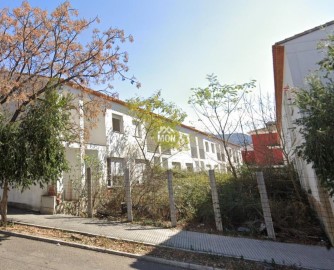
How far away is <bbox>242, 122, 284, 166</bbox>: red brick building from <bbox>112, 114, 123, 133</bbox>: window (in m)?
10.2

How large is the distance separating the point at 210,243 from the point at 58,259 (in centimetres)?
380

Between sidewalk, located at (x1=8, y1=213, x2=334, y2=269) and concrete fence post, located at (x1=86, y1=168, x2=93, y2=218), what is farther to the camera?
concrete fence post, located at (x1=86, y1=168, x2=93, y2=218)

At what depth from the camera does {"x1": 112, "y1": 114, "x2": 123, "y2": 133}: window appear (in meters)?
20.1

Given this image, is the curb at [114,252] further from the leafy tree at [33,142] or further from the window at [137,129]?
the window at [137,129]

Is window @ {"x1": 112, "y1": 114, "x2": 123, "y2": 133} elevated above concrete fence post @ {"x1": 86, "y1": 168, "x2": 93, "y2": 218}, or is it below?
above

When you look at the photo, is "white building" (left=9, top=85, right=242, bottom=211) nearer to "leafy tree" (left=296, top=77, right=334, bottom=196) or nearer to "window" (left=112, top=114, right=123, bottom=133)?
"window" (left=112, top=114, right=123, bottom=133)

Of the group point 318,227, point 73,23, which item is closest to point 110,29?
point 73,23

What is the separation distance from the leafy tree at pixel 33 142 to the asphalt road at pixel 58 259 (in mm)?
2225

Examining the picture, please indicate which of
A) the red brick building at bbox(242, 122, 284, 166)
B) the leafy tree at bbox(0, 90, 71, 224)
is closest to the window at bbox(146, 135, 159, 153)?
the red brick building at bbox(242, 122, 284, 166)

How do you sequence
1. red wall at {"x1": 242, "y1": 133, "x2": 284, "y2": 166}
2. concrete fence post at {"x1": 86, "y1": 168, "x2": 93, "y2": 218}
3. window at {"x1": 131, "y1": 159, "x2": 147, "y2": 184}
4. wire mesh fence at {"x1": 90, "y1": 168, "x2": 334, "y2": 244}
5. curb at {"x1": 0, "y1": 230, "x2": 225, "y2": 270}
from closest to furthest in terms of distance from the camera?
curb at {"x1": 0, "y1": 230, "x2": 225, "y2": 270} → wire mesh fence at {"x1": 90, "y1": 168, "x2": 334, "y2": 244} → concrete fence post at {"x1": 86, "y1": 168, "x2": 93, "y2": 218} → red wall at {"x1": 242, "y1": 133, "x2": 284, "y2": 166} → window at {"x1": 131, "y1": 159, "x2": 147, "y2": 184}

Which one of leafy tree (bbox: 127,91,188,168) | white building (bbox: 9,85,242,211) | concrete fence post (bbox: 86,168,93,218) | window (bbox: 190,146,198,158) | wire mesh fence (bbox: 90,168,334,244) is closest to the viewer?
wire mesh fence (bbox: 90,168,334,244)

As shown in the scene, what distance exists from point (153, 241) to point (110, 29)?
354 inches

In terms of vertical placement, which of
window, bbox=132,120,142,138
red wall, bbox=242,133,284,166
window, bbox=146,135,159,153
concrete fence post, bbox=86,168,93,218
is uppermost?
window, bbox=132,120,142,138

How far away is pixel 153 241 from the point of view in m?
7.67
